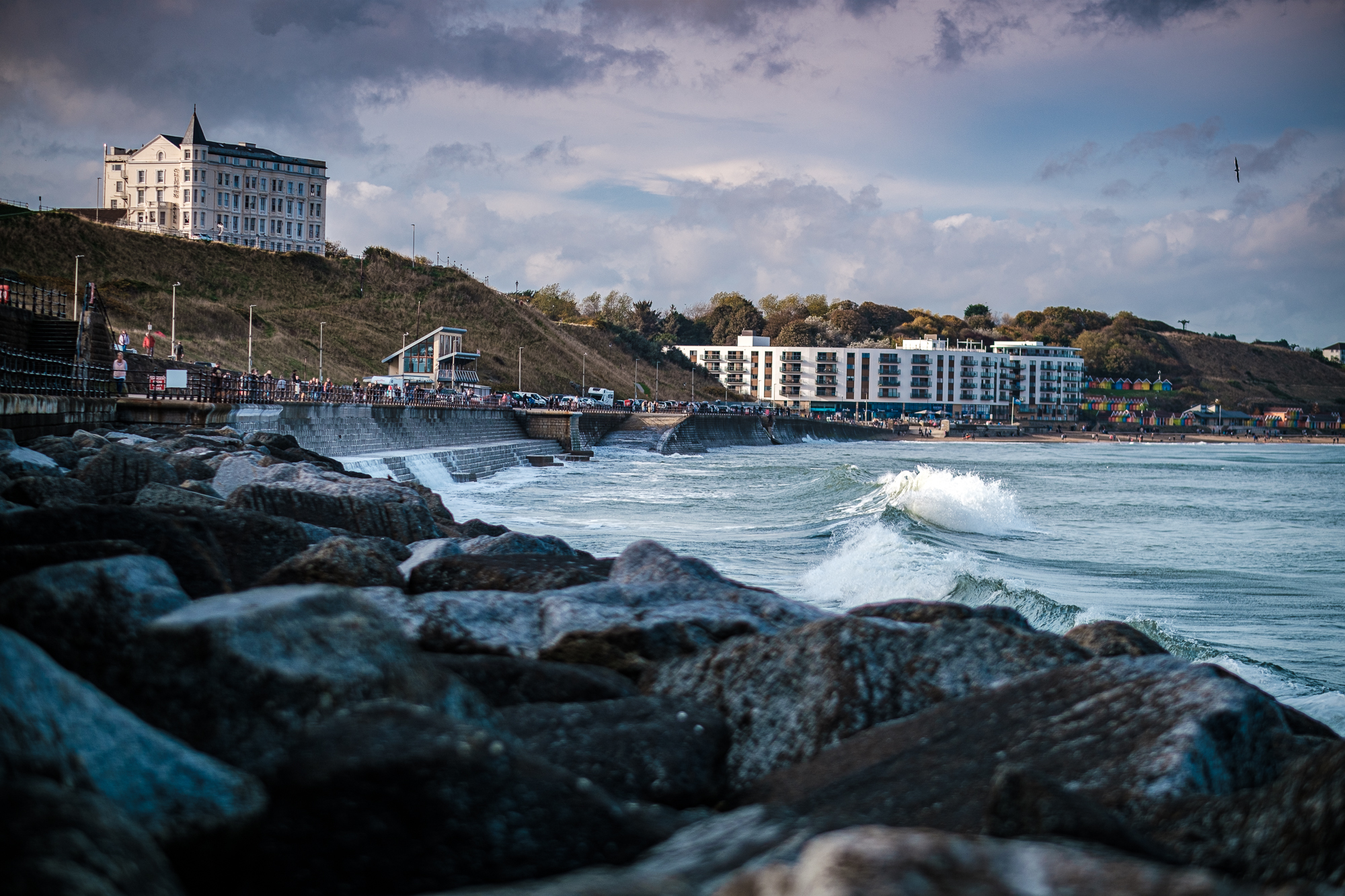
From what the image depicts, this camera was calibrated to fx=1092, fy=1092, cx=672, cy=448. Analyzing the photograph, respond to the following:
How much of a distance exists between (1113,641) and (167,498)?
7322 mm

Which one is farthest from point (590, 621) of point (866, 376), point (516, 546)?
point (866, 376)

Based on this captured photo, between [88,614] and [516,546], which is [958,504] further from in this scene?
[88,614]

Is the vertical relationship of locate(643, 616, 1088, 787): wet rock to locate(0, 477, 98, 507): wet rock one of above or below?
below

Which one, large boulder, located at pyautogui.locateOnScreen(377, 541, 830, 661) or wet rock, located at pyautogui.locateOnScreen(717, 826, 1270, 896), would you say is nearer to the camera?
wet rock, located at pyautogui.locateOnScreen(717, 826, 1270, 896)

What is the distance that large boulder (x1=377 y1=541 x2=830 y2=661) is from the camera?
5.84 m

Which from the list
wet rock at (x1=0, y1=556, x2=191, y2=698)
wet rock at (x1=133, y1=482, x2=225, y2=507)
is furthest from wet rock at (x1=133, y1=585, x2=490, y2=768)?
wet rock at (x1=133, y1=482, x2=225, y2=507)

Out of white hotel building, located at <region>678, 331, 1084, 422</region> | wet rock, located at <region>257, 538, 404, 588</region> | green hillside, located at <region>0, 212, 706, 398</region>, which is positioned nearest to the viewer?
wet rock, located at <region>257, 538, 404, 588</region>

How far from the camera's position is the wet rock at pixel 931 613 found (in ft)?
21.2

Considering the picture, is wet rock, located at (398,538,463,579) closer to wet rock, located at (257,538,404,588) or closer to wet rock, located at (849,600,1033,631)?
wet rock, located at (257,538,404,588)

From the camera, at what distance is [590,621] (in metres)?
→ 6.02

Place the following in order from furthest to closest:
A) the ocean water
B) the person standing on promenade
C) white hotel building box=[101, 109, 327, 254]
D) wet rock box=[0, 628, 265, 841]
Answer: white hotel building box=[101, 109, 327, 254] < the person standing on promenade < the ocean water < wet rock box=[0, 628, 265, 841]

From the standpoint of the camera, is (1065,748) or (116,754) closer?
(116,754)

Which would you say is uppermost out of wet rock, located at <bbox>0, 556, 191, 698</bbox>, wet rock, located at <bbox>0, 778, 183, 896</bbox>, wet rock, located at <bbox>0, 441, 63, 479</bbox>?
wet rock, located at <bbox>0, 441, 63, 479</bbox>

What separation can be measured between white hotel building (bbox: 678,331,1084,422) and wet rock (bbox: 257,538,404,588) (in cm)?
13713
